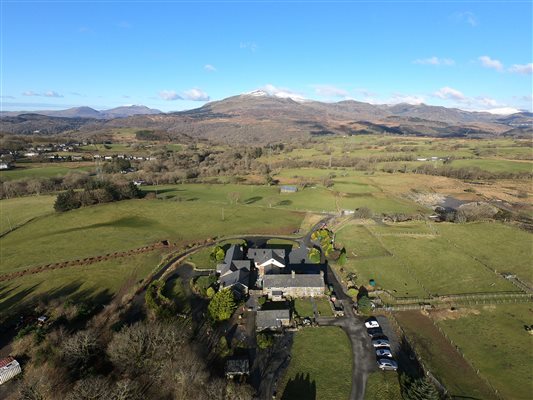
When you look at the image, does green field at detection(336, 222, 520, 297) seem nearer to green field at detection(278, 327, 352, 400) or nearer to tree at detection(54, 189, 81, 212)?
green field at detection(278, 327, 352, 400)

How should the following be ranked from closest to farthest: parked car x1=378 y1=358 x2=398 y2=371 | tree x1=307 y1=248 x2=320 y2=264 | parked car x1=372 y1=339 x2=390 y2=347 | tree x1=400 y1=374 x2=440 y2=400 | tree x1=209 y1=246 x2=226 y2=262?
tree x1=400 y1=374 x2=440 y2=400 < parked car x1=378 y1=358 x2=398 y2=371 < parked car x1=372 y1=339 x2=390 y2=347 < tree x1=307 y1=248 x2=320 y2=264 < tree x1=209 y1=246 x2=226 y2=262

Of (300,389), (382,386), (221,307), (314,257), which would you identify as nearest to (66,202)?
(221,307)

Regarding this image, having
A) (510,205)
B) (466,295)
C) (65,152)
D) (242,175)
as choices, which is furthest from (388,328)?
(65,152)

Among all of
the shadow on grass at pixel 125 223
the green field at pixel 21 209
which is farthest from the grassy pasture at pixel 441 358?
the green field at pixel 21 209

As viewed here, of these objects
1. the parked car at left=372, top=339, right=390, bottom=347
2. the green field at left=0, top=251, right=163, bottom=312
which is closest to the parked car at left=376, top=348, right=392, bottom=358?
the parked car at left=372, top=339, right=390, bottom=347

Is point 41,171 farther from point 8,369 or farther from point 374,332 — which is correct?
point 374,332

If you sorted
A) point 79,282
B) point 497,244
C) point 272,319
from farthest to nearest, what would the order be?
point 497,244, point 79,282, point 272,319
